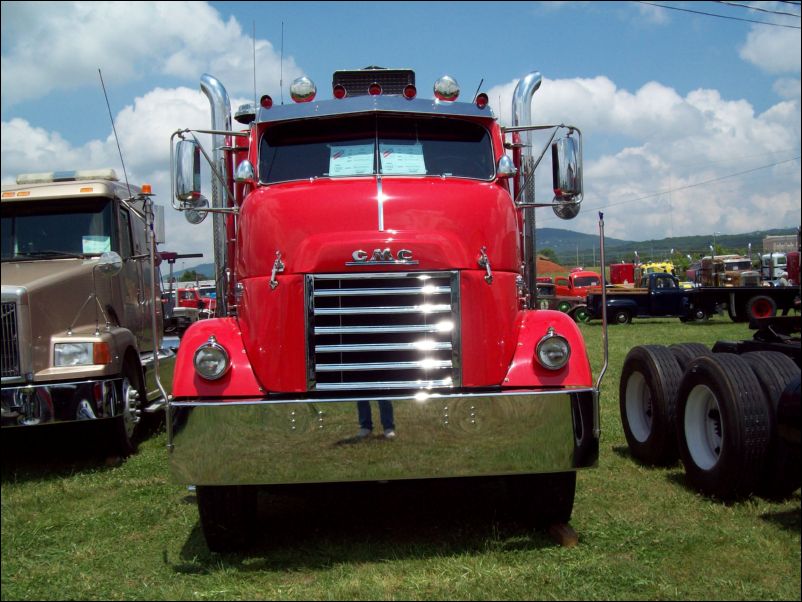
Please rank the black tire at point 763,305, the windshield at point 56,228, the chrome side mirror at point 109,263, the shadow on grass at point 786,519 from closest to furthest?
1. the shadow on grass at point 786,519
2. the chrome side mirror at point 109,263
3. the windshield at point 56,228
4. the black tire at point 763,305

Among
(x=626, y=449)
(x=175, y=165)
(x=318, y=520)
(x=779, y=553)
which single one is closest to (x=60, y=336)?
(x=175, y=165)

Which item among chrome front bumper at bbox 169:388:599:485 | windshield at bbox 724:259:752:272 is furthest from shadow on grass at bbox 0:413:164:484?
windshield at bbox 724:259:752:272

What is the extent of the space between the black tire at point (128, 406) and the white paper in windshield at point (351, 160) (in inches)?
132

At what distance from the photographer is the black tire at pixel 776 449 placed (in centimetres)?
545

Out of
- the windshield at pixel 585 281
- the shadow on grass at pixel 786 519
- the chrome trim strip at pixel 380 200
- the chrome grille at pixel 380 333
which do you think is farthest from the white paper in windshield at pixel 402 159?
the windshield at pixel 585 281

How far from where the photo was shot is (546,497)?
507 cm

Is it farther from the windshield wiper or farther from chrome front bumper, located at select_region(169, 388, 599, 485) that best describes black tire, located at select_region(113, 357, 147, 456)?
chrome front bumper, located at select_region(169, 388, 599, 485)

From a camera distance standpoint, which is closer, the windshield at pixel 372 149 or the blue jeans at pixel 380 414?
the blue jeans at pixel 380 414

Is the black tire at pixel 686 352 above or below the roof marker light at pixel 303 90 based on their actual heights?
below

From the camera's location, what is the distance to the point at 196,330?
510 centimetres

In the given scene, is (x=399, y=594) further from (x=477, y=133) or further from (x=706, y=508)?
(x=477, y=133)

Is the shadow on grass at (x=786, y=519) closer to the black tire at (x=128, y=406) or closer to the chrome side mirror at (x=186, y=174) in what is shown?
the chrome side mirror at (x=186, y=174)

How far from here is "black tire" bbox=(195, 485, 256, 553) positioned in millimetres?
4844

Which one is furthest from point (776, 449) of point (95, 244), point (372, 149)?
point (95, 244)
